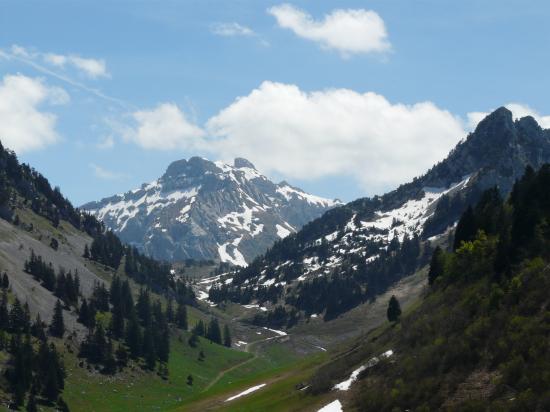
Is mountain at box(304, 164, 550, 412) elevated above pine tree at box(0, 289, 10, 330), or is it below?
below

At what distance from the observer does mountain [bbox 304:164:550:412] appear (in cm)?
4688

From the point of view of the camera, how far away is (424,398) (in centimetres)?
5322

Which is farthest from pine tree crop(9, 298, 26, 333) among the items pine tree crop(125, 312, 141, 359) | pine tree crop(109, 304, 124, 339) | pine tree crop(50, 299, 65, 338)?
pine tree crop(109, 304, 124, 339)

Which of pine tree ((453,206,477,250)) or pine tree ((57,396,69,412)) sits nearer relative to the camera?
pine tree ((453,206,477,250))

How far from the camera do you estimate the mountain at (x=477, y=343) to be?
1845 inches

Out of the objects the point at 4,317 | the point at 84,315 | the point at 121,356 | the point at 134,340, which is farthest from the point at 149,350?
the point at 4,317

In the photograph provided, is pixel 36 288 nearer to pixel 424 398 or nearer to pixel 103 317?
pixel 103 317

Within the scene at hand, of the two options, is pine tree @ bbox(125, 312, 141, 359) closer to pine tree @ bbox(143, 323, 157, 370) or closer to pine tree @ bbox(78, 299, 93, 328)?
pine tree @ bbox(143, 323, 157, 370)

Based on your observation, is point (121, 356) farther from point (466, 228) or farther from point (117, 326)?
point (466, 228)

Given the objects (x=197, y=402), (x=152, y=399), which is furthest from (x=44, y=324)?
(x=197, y=402)

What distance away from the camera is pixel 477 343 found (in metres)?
54.6

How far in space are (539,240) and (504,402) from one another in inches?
919

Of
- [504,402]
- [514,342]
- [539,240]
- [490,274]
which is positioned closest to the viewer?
[504,402]

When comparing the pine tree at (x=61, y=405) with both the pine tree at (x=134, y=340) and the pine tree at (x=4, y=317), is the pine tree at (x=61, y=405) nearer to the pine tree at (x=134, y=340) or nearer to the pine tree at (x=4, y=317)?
the pine tree at (x=4, y=317)
